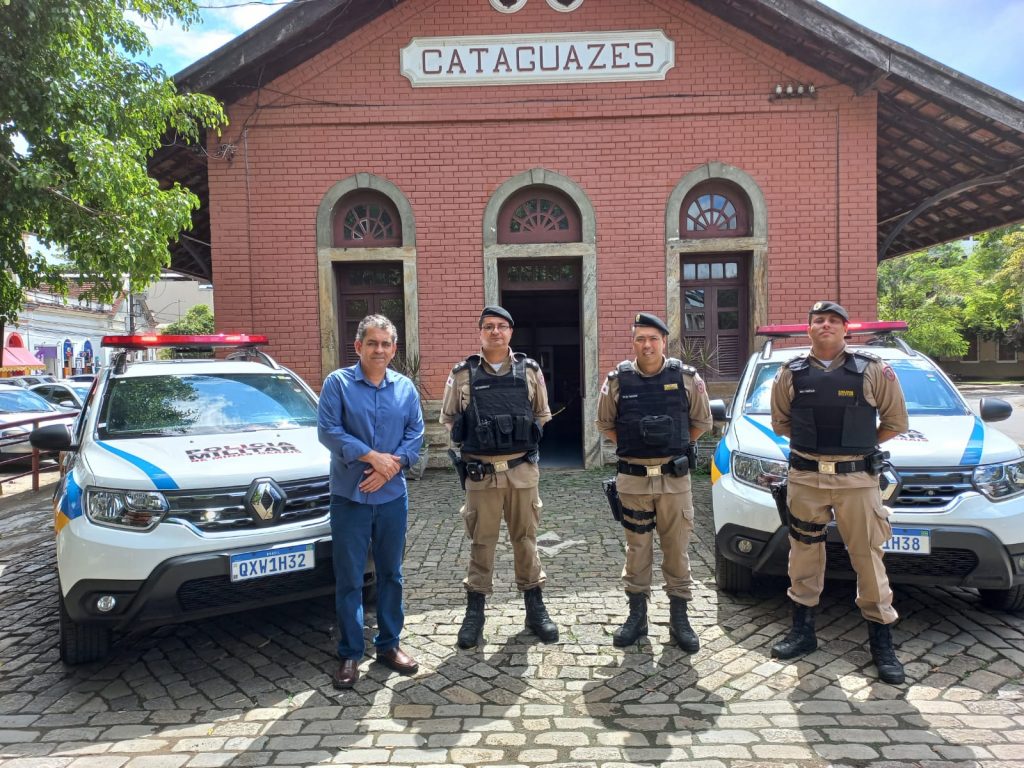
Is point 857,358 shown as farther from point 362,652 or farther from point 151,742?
point 151,742

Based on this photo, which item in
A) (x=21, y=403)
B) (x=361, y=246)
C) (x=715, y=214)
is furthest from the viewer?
(x=21, y=403)

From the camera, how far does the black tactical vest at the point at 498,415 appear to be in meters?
3.96

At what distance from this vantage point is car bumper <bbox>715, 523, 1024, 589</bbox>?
3803mm

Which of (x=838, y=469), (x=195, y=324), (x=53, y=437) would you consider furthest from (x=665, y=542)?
(x=195, y=324)

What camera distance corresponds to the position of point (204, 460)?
12.8 feet

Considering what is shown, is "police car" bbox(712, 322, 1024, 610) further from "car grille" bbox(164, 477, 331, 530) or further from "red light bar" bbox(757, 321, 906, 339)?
"car grille" bbox(164, 477, 331, 530)

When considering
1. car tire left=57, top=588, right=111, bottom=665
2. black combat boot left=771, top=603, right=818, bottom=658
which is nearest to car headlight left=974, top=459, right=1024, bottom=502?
black combat boot left=771, top=603, right=818, bottom=658

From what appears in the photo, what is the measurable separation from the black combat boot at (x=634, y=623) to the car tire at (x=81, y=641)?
286 centimetres

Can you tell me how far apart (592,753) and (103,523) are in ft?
8.82

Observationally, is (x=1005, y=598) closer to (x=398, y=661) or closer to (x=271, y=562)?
(x=398, y=661)

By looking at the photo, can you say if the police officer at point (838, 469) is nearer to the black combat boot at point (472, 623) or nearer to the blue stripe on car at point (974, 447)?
the blue stripe on car at point (974, 447)

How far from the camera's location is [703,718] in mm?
3229

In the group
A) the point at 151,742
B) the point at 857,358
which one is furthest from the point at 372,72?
the point at 151,742

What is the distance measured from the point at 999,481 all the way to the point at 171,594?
181 inches
